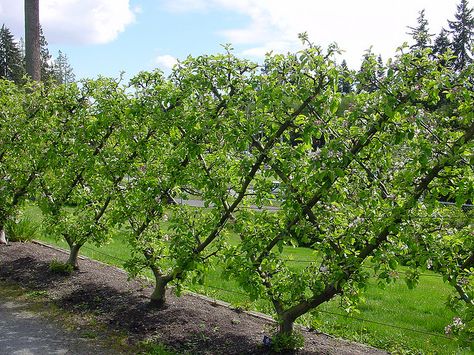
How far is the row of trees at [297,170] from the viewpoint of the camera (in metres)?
3.31

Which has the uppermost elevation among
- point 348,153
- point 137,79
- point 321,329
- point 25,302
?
point 137,79

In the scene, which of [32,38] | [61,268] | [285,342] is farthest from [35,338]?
[32,38]

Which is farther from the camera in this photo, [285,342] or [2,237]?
[2,237]

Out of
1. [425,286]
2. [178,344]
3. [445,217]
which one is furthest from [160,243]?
[425,286]

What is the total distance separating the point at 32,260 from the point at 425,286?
245 inches

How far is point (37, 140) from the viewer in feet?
21.7

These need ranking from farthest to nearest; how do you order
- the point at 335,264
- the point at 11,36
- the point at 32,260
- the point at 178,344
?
the point at 11,36, the point at 32,260, the point at 178,344, the point at 335,264

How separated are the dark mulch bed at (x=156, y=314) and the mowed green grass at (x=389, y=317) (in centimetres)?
26

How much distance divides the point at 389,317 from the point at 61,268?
171 inches

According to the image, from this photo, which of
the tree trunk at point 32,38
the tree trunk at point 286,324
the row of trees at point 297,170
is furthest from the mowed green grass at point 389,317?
the tree trunk at point 32,38

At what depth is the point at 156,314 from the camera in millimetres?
5086

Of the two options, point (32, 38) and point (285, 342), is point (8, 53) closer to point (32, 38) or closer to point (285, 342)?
point (32, 38)

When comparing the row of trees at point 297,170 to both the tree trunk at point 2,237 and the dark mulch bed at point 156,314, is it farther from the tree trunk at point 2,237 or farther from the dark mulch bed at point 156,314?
the tree trunk at point 2,237

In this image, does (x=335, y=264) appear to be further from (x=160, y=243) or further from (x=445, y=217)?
(x=160, y=243)
